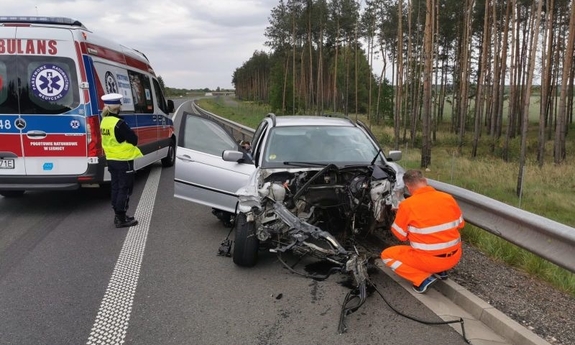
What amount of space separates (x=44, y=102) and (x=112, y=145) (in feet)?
4.36

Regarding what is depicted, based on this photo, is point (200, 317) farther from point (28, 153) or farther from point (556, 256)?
point (28, 153)

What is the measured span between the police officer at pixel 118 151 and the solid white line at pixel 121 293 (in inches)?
14.0

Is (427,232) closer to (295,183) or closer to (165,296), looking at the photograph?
(295,183)

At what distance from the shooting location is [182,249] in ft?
17.0

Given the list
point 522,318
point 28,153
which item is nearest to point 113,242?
point 28,153

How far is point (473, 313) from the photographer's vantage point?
11.5 feet

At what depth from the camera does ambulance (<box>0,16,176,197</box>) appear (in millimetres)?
6297

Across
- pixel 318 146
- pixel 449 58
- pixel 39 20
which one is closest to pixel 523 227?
pixel 318 146

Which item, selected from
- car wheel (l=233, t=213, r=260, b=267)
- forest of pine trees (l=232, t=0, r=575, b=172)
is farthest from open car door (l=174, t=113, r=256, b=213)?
forest of pine trees (l=232, t=0, r=575, b=172)

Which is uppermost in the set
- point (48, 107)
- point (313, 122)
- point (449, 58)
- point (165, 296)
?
point (449, 58)

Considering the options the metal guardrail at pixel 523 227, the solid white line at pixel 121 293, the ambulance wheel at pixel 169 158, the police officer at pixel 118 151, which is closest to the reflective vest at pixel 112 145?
the police officer at pixel 118 151

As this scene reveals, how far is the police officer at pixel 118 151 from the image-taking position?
5973mm

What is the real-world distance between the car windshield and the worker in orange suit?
4.99 ft

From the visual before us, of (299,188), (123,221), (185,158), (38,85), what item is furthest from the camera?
(38,85)
